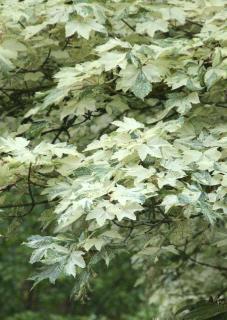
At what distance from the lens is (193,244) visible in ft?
14.4

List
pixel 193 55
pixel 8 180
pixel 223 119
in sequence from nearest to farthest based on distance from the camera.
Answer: pixel 8 180, pixel 193 55, pixel 223 119

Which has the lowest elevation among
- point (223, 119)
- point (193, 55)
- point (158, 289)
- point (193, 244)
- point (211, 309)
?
point (158, 289)

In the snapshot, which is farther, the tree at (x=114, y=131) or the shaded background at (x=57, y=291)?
the shaded background at (x=57, y=291)

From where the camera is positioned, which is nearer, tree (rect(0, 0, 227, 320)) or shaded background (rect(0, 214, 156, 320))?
tree (rect(0, 0, 227, 320))

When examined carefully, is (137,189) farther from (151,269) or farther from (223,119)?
(151,269)

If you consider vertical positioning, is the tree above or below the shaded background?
above

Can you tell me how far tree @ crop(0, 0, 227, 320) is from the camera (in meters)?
2.08

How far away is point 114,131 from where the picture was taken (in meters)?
2.40

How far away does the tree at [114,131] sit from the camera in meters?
2.08

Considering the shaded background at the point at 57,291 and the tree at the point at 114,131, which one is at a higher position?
the tree at the point at 114,131

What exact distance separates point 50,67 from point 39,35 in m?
0.24

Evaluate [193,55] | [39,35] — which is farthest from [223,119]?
[39,35]

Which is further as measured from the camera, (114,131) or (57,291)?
(57,291)

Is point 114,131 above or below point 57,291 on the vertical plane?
above
